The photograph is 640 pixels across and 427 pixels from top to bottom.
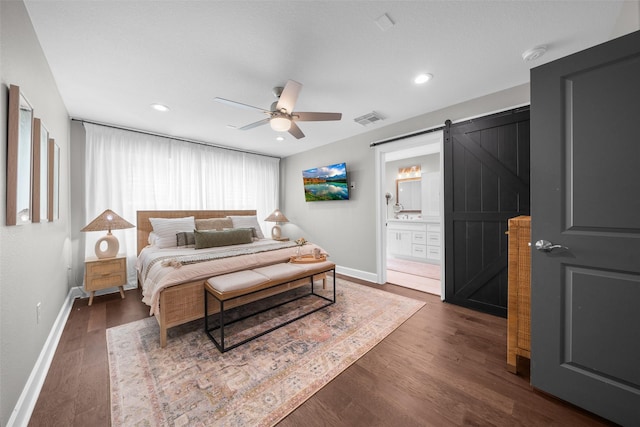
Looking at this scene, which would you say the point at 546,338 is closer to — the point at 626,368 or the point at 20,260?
the point at 626,368

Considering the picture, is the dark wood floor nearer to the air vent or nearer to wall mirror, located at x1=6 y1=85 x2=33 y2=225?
wall mirror, located at x1=6 y1=85 x2=33 y2=225

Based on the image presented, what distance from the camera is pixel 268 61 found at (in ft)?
6.75

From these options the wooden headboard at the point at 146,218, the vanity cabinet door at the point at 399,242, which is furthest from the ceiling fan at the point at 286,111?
the vanity cabinet door at the point at 399,242

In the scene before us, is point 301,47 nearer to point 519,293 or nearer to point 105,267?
point 519,293

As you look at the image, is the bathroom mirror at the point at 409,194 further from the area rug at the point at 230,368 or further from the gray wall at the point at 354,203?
the area rug at the point at 230,368

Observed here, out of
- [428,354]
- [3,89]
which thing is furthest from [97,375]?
[428,354]

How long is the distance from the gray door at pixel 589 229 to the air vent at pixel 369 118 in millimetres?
1939

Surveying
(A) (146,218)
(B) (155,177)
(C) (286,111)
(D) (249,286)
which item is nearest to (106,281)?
(A) (146,218)

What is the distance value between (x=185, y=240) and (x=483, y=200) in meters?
4.14

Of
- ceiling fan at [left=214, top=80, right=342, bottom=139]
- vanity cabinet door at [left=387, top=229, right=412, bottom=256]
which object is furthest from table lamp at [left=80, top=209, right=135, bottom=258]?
vanity cabinet door at [left=387, top=229, right=412, bottom=256]

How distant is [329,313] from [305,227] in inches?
103

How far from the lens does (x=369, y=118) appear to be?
132 inches

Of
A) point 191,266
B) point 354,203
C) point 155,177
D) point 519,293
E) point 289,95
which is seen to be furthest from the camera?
point 354,203

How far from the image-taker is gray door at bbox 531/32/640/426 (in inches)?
48.3
